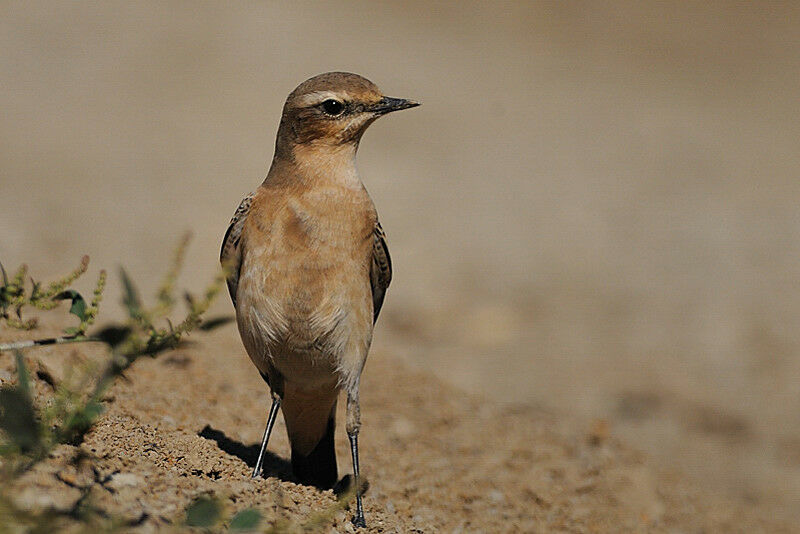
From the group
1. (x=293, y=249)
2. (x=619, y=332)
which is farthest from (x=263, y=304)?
(x=619, y=332)

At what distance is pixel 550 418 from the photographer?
31.7 ft

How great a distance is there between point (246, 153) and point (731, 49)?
39.4 feet

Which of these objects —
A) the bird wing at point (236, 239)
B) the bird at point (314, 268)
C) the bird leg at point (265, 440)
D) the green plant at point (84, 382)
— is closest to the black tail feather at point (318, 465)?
the bird at point (314, 268)

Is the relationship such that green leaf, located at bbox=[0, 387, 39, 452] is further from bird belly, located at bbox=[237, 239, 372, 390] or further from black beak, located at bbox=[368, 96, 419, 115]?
black beak, located at bbox=[368, 96, 419, 115]

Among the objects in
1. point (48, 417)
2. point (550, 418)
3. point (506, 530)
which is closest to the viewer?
point (48, 417)

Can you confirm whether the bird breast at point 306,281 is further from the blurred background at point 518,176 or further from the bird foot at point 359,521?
the blurred background at point 518,176

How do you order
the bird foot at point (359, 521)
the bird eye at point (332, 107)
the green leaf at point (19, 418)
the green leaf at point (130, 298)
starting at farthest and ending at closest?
1. the bird eye at point (332, 107)
2. the bird foot at point (359, 521)
3. the green leaf at point (130, 298)
4. the green leaf at point (19, 418)

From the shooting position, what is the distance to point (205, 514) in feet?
11.3

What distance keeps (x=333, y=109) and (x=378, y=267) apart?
105 centimetres

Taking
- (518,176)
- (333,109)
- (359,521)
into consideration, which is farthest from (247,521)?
(518,176)

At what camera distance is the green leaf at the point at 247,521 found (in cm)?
349

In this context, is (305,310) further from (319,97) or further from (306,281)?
(319,97)

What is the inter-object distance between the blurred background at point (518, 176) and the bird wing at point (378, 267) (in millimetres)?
3724

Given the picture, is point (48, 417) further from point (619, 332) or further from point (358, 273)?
point (619, 332)
